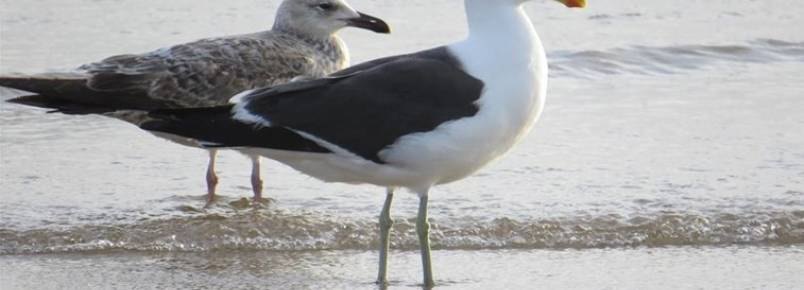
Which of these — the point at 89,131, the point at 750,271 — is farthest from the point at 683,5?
the point at 750,271

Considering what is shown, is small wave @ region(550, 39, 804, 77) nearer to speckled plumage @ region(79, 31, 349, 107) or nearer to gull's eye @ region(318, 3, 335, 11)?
gull's eye @ region(318, 3, 335, 11)

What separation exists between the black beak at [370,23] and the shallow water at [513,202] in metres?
0.95

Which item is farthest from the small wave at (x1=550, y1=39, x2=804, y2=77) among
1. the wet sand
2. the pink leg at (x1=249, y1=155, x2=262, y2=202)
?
the wet sand

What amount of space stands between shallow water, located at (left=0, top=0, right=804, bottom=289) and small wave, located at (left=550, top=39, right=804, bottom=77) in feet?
0.12

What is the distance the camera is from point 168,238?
744 cm

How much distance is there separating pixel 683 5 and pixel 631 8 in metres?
0.49

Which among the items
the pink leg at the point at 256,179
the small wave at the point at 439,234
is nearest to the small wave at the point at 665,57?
the pink leg at the point at 256,179

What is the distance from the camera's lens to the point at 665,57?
11797 mm

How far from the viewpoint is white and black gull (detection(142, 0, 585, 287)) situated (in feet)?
20.3

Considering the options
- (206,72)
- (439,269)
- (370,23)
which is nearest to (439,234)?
(439,269)

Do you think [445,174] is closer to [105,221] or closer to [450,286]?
[450,286]

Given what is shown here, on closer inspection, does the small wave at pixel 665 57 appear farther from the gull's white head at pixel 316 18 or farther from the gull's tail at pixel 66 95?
the gull's tail at pixel 66 95

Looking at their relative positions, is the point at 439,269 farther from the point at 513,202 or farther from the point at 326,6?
the point at 326,6

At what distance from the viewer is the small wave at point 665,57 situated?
11398 mm
